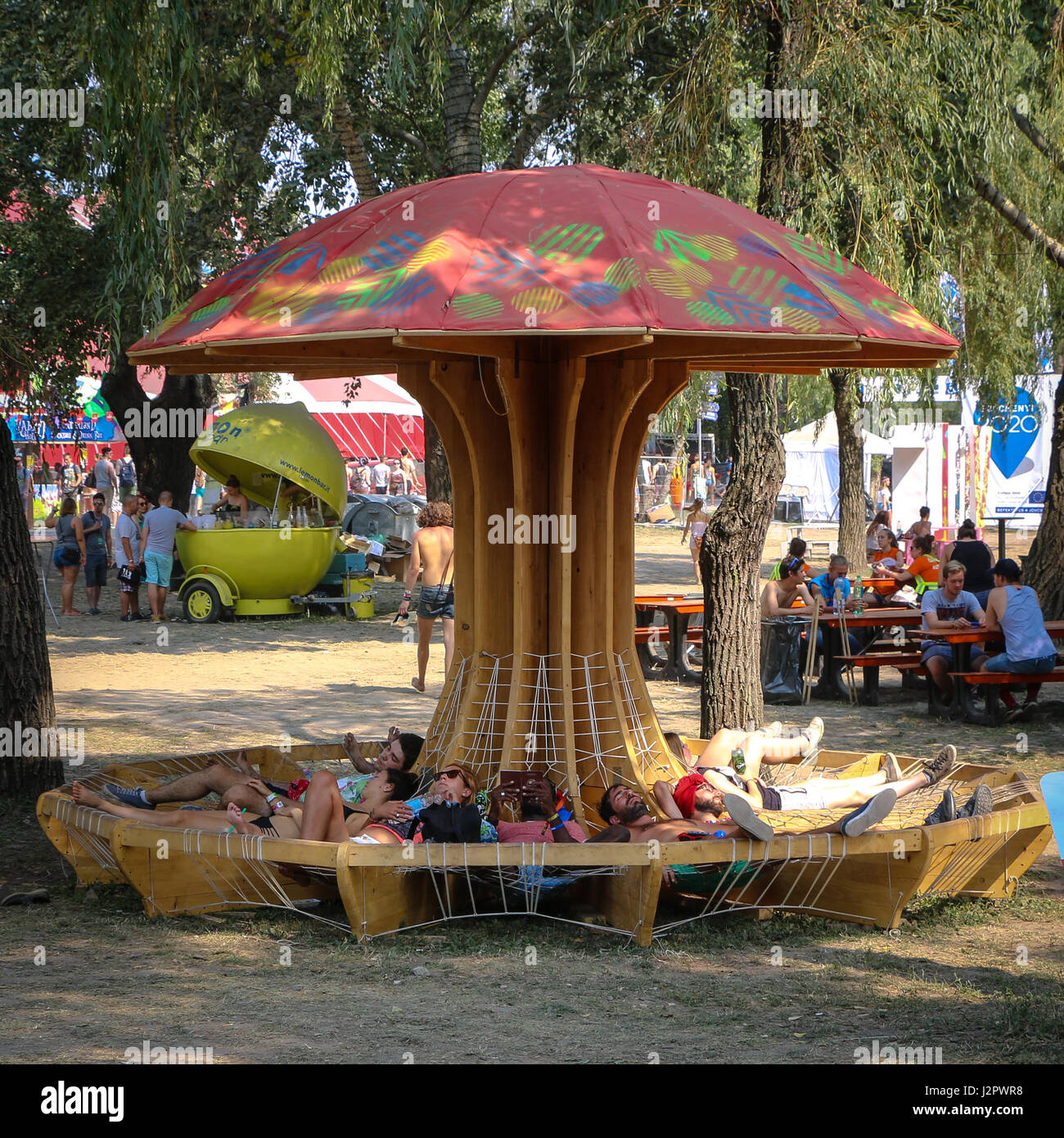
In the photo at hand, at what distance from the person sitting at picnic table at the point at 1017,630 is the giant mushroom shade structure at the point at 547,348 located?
4.09m

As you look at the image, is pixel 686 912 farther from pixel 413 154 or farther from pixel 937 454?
pixel 937 454

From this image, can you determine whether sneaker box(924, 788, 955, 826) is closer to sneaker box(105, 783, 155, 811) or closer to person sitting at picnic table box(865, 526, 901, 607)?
sneaker box(105, 783, 155, 811)

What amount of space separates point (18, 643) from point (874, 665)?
7.53 meters

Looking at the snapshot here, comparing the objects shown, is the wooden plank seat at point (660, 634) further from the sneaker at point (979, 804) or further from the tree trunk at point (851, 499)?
the tree trunk at point (851, 499)

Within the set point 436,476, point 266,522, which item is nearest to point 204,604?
point 266,522

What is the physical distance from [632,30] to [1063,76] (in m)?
4.89

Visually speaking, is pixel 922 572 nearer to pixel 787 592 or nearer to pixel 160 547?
pixel 787 592

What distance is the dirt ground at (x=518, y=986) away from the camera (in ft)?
14.8

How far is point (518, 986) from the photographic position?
522 cm

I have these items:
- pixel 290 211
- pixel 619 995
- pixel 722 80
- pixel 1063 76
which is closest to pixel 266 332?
pixel 619 995


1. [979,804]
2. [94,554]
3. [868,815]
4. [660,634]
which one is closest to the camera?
[868,815]

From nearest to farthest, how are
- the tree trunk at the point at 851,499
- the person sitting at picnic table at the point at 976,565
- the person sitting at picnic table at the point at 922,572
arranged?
1. the person sitting at picnic table at the point at 976,565
2. the person sitting at picnic table at the point at 922,572
3. the tree trunk at the point at 851,499

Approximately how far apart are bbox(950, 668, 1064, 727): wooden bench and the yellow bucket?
942 centimetres

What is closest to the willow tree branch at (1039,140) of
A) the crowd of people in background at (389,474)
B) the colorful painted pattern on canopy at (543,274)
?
the colorful painted pattern on canopy at (543,274)
